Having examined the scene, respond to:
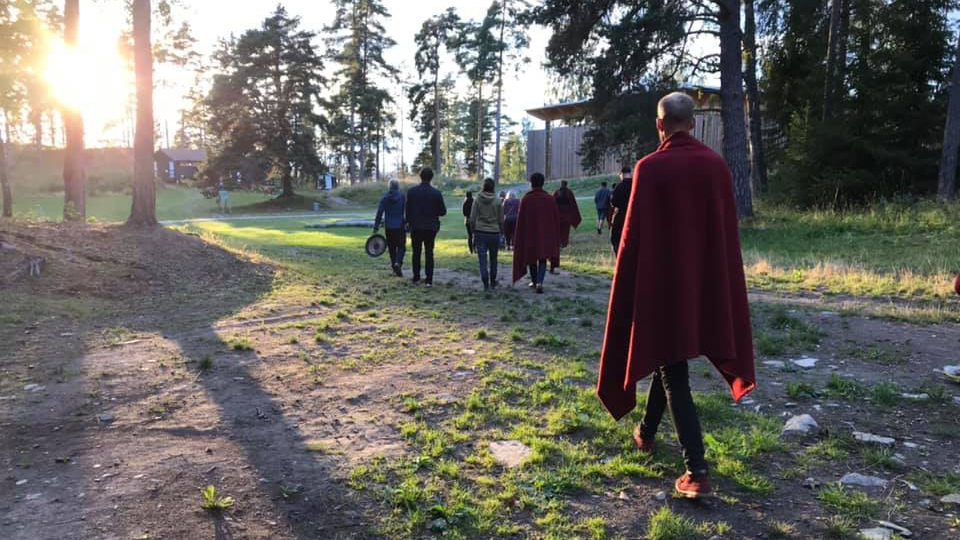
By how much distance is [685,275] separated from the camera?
313 centimetres

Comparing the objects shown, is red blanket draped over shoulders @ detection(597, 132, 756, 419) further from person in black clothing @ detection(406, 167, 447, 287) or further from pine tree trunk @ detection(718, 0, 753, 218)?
pine tree trunk @ detection(718, 0, 753, 218)

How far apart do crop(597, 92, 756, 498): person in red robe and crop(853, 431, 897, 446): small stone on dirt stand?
4.05ft

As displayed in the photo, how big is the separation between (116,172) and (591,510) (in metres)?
61.5

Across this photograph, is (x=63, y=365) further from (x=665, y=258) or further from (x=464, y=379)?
(x=665, y=258)

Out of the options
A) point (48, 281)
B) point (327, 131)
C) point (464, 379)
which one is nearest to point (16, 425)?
point (464, 379)

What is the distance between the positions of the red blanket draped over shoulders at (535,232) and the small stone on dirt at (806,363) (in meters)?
4.80

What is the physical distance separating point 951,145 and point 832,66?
16.0ft

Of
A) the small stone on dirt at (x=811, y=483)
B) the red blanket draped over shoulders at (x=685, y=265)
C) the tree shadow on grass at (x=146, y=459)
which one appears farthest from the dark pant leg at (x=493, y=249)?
the small stone on dirt at (x=811, y=483)

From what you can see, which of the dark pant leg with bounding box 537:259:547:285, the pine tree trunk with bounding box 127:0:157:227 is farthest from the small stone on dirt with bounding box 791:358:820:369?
the pine tree trunk with bounding box 127:0:157:227

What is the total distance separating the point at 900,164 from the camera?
16.9 m

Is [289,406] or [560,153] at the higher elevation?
[560,153]

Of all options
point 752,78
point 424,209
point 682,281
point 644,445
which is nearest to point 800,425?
point 644,445

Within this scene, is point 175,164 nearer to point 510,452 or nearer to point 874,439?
point 510,452

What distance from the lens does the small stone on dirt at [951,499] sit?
3.10 m
